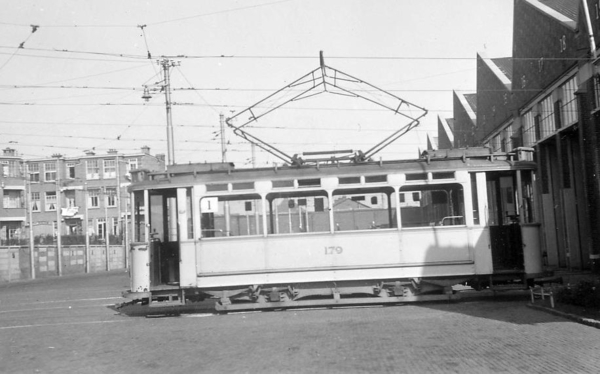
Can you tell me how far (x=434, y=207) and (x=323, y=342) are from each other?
666 cm

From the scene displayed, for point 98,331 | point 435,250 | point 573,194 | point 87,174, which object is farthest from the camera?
point 87,174

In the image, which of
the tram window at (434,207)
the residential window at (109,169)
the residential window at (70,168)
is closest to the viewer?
the tram window at (434,207)

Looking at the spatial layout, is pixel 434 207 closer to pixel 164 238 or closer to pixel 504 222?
pixel 504 222

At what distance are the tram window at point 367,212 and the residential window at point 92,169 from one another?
187 ft

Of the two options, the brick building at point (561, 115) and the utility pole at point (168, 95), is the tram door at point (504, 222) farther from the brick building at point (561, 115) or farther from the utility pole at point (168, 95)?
the utility pole at point (168, 95)

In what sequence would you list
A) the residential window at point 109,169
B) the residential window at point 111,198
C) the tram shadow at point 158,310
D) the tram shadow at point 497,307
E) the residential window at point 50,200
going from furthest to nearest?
1. the residential window at point 50,200
2. the residential window at point 109,169
3. the residential window at point 111,198
4. the tram shadow at point 158,310
5. the tram shadow at point 497,307

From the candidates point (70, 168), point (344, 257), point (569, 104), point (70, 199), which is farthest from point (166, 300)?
point (70, 199)

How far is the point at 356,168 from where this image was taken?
15445mm

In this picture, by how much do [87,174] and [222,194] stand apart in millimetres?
56348

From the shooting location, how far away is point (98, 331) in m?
13.1

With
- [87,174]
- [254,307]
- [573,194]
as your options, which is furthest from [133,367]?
[87,174]

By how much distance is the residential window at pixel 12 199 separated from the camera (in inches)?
2466

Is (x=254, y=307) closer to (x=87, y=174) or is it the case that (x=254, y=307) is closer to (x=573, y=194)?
(x=573, y=194)

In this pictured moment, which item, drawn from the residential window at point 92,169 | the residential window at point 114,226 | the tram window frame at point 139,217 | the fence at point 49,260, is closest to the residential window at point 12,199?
the residential window at point 92,169
